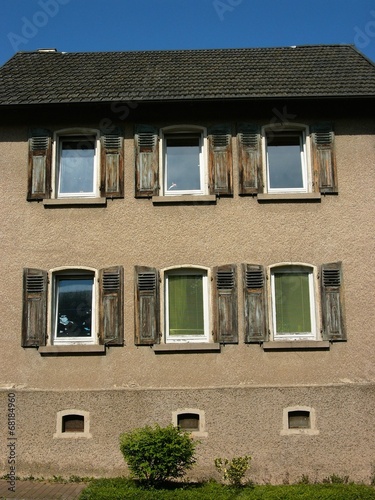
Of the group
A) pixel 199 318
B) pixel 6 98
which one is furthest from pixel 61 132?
pixel 199 318

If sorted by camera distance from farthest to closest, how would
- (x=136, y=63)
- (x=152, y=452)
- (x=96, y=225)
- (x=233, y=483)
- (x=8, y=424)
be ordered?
1. (x=136, y=63)
2. (x=96, y=225)
3. (x=8, y=424)
4. (x=233, y=483)
5. (x=152, y=452)

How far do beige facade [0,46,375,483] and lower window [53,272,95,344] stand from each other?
201 millimetres

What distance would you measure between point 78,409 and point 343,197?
6.74m

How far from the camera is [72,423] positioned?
10305 mm

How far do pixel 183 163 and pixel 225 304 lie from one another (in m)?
3.20

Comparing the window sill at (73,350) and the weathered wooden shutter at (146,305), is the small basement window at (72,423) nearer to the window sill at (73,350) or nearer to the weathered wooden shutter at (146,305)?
the window sill at (73,350)

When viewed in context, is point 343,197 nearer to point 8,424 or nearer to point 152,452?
point 152,452

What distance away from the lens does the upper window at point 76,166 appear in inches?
449

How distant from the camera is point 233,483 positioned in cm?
940

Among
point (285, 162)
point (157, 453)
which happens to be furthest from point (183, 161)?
point (157, 453)

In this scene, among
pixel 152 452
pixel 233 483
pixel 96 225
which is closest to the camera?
pixel 152 452

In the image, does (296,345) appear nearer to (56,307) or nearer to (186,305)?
(186,305)

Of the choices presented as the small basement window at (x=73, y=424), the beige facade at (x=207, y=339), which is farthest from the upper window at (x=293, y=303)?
the small basement window at (x=73, y=424)

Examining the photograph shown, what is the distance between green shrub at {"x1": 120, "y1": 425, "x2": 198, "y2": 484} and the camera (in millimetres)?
8445
